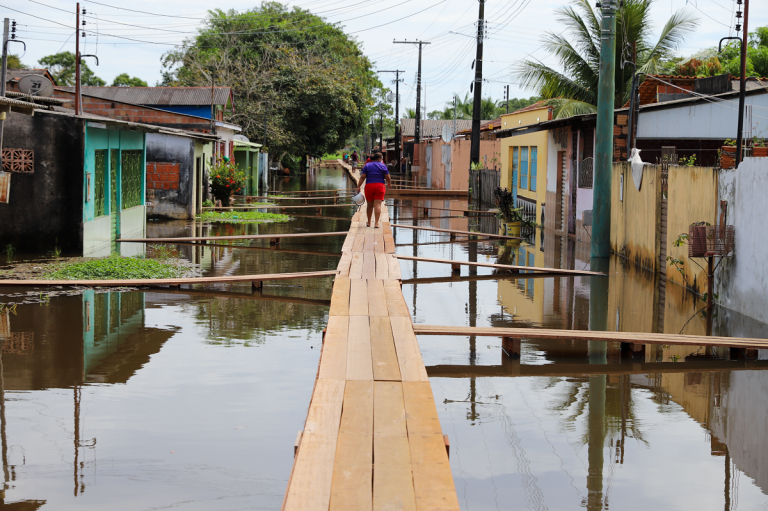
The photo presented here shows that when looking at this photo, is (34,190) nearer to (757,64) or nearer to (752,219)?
(752,219)

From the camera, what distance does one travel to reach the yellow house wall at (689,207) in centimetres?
1114

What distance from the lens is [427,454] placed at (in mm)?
4363

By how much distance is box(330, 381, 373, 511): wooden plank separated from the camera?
3.84 metres

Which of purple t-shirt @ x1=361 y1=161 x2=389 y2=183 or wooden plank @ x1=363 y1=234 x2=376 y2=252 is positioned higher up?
purple t-shirt @ x1=361 y1=161 x2=389 y2=183

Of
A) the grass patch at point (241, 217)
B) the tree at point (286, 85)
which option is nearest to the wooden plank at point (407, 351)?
the grass patch at point (241, 217)

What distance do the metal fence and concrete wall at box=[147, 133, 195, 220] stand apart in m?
13.0

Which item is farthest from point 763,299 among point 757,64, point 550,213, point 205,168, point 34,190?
point 757,64

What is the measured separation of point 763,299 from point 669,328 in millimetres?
1095

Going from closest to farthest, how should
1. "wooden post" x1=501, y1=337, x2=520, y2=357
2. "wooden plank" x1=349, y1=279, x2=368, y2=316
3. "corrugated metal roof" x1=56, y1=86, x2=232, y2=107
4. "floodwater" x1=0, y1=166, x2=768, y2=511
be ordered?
"floodwater" x1=0, y1=166, x2=768, y2=511, "wooden post" x1=501, y1=337, x2=520, y2=357, "wooden plank" x1=349, y1=279, x2=368, y2=316, "corrugated metal roof" x1=56, y1=86, x2=232, y2=107

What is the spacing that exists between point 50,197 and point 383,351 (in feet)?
30.5

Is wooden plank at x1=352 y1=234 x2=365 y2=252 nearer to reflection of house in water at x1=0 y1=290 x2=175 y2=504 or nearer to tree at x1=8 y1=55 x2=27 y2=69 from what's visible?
reflection of house in water at x1=0 y1=290 x2=175 y2=504

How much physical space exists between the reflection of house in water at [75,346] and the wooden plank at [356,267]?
258 centimetres

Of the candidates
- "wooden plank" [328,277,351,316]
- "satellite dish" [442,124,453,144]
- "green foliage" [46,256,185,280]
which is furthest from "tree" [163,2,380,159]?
"wooden plank" [328,277,351,316]

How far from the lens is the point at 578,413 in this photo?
20.8 ft
